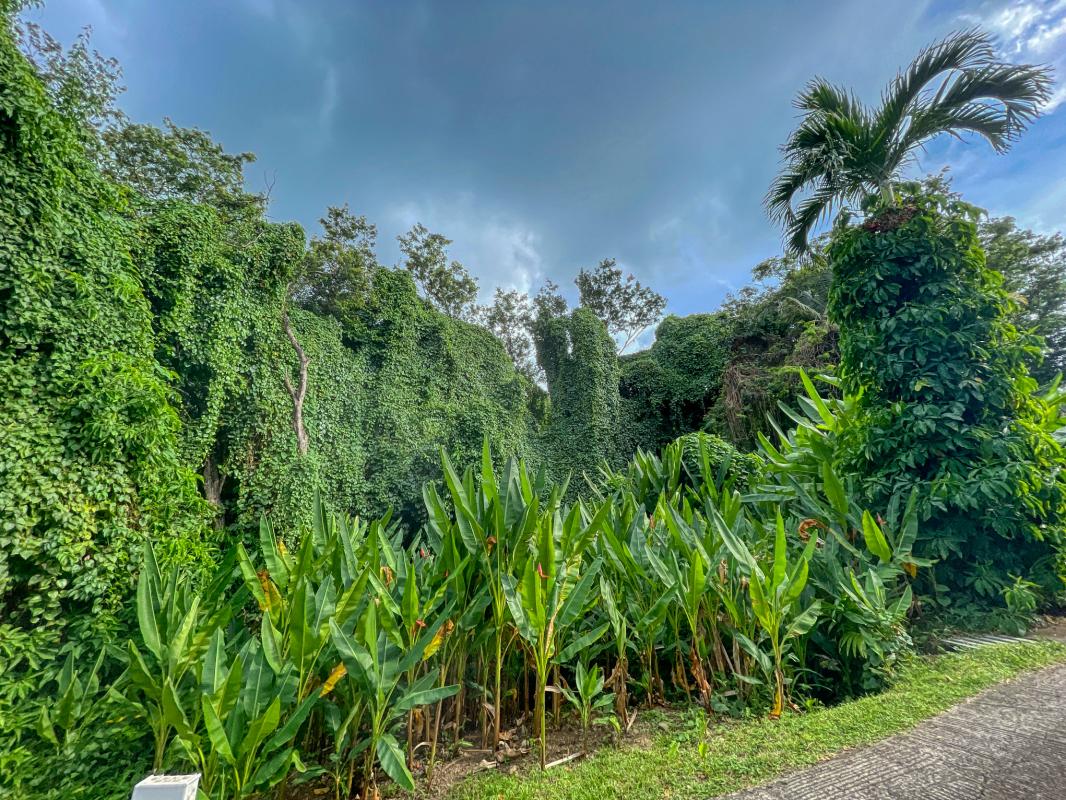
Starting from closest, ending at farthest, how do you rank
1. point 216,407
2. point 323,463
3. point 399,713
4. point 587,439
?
point 399,713
point 216,407
point 323,463
point 587,439

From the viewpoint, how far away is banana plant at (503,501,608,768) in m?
1.87

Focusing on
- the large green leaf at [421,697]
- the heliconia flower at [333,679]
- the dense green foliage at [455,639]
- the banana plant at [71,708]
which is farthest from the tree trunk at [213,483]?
the large green leaf at [421,697]

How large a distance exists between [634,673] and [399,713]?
1.63m

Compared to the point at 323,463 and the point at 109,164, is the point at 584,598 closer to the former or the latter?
the point at 323,463

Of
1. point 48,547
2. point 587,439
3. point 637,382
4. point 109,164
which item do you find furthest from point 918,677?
point 109,164

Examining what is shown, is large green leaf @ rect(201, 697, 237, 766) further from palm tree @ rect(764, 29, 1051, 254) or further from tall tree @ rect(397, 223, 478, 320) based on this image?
tall tree @ rect(397, 223, 478, 320)

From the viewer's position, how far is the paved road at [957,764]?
1281 mm

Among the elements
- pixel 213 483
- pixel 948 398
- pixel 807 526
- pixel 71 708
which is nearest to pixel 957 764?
pixel 807 526

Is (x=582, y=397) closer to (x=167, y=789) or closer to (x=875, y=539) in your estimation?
(x=875, y=539)

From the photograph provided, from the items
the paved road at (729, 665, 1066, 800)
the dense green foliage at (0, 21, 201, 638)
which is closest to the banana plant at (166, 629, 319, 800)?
the paved road at (729, 665, 1066, 800)

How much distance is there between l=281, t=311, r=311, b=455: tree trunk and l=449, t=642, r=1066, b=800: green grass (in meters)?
7.05

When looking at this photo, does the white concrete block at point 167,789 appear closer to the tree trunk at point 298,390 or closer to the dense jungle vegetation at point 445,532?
the dense jungle vegetation at point 445,532

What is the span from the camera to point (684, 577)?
89.1 inches

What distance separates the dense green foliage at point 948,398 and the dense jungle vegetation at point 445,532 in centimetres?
2
